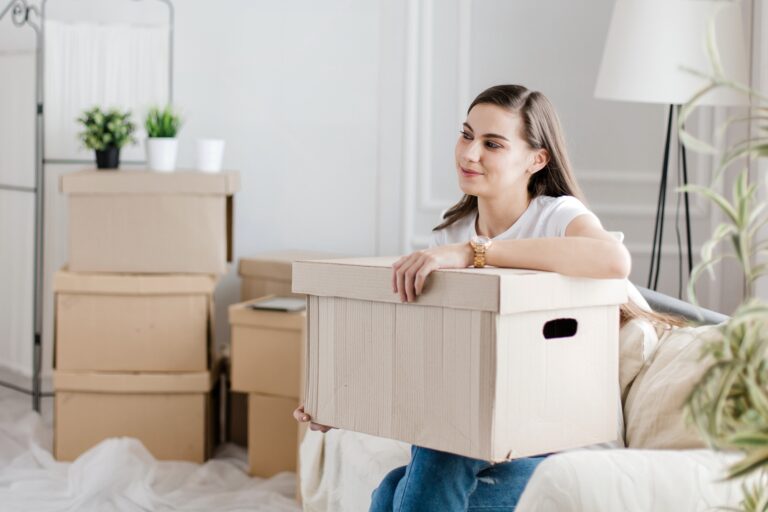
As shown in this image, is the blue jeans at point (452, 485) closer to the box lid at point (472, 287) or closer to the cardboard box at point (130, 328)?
the box lid at point (472, 287)

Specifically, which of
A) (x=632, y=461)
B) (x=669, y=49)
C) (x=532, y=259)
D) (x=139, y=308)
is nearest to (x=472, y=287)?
(x=532, y=259)

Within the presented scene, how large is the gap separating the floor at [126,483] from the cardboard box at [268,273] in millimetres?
508

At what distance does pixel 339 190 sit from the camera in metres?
3.37

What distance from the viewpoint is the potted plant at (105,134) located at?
3.06 m

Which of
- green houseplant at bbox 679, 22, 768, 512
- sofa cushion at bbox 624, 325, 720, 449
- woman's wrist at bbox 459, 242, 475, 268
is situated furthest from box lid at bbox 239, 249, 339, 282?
green houseplant at bbox 679, 22, 768, 512

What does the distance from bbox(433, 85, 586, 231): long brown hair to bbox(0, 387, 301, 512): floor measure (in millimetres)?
1240

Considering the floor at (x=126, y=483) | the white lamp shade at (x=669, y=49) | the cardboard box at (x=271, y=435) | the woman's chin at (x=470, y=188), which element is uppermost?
the white lamp shade at (x=669, y=49)

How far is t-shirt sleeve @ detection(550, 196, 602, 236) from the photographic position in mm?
1626

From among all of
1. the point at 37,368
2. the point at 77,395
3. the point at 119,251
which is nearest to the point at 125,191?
the point at 119,251

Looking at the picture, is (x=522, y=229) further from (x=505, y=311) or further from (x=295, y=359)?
(x=295, y=359)

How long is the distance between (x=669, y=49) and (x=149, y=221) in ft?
4.84

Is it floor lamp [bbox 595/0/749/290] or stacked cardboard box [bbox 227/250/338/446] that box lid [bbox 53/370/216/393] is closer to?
stacked cardboard box [bbox 227/250/338/446]

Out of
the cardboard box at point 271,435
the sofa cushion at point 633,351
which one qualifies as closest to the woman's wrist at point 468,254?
the sofa cushion at point 633,351

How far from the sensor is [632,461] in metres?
1.21
